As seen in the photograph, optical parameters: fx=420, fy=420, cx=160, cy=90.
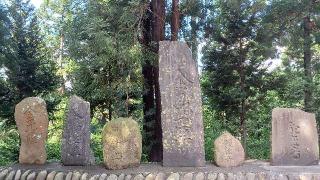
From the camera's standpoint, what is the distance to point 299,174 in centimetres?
740

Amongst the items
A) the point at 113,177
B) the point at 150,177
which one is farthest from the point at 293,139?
the point at 113,177

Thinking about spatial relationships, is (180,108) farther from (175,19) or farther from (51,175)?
(175,19)

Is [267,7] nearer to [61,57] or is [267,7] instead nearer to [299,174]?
[299,174]

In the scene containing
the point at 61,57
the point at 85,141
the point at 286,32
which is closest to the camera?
the point at 85,141

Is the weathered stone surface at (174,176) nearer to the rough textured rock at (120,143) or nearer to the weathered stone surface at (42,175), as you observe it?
the rough textured rock at (120,143)

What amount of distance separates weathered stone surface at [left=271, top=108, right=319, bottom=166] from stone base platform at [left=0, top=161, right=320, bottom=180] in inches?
9.2

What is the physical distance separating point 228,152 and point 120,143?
209 cm

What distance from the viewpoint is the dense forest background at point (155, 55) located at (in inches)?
467

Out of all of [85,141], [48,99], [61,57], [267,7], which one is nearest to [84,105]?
[85,141]

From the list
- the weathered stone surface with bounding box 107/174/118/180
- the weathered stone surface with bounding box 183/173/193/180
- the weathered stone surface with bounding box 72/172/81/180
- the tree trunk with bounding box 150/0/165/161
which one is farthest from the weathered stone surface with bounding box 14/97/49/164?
the tree trunk with bounding box 150/0/165/161

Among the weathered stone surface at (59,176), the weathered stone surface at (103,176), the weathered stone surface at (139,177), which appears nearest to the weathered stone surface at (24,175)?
the weathered stone surface at (59,176)

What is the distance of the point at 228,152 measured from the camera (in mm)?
8109

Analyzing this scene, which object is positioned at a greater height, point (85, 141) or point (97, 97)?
point (97, 97)

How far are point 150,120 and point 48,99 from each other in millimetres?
3860
